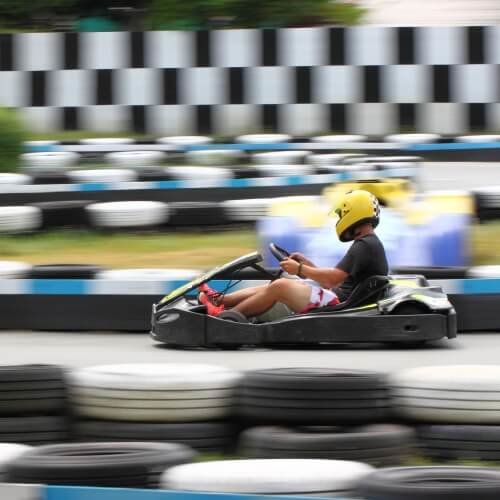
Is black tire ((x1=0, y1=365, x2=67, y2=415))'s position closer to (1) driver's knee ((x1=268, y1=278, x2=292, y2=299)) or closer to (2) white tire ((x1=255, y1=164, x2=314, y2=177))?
(1) driver's knee ((x1=268, y1=278, x2=292, y2=299))

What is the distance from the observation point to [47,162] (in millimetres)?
8656

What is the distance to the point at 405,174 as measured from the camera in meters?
7.72

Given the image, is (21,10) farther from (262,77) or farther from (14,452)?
(14,452)

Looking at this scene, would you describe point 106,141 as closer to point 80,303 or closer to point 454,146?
point 454,146

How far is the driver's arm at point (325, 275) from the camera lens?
4.55 meters

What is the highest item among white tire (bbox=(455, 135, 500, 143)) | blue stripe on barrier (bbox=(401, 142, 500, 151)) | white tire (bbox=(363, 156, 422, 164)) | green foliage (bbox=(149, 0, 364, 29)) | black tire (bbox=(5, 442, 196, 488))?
green foliage (bbox=(149, 0, 364, 29))

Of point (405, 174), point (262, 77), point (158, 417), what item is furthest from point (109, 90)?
point (158, 417)

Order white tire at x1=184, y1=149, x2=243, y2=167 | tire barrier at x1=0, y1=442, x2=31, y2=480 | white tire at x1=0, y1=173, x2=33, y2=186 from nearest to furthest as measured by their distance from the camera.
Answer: tire barrier at x1=0, y1=442, x2=31, y2=480
white tire at x1=0, y1=173, x2=33, y2=186
white tire at x1=184, y1=149, x2=243, y2=167

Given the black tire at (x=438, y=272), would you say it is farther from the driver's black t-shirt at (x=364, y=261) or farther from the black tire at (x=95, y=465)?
the black tire at (x=95, y=465)

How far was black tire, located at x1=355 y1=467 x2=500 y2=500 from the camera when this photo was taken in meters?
2.49

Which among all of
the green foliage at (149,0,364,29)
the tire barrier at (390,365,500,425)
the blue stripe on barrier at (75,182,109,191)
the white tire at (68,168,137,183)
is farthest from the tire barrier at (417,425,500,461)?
the green foliage at (149,0,364,29)

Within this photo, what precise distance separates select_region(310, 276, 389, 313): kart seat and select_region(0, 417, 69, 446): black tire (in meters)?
1.50

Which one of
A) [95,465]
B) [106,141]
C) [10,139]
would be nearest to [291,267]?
[95,465]

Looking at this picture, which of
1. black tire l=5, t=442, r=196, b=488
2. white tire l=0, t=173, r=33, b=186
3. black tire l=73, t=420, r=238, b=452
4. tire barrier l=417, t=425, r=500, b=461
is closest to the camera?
black tire l=5, t=442, r=196, b=488
